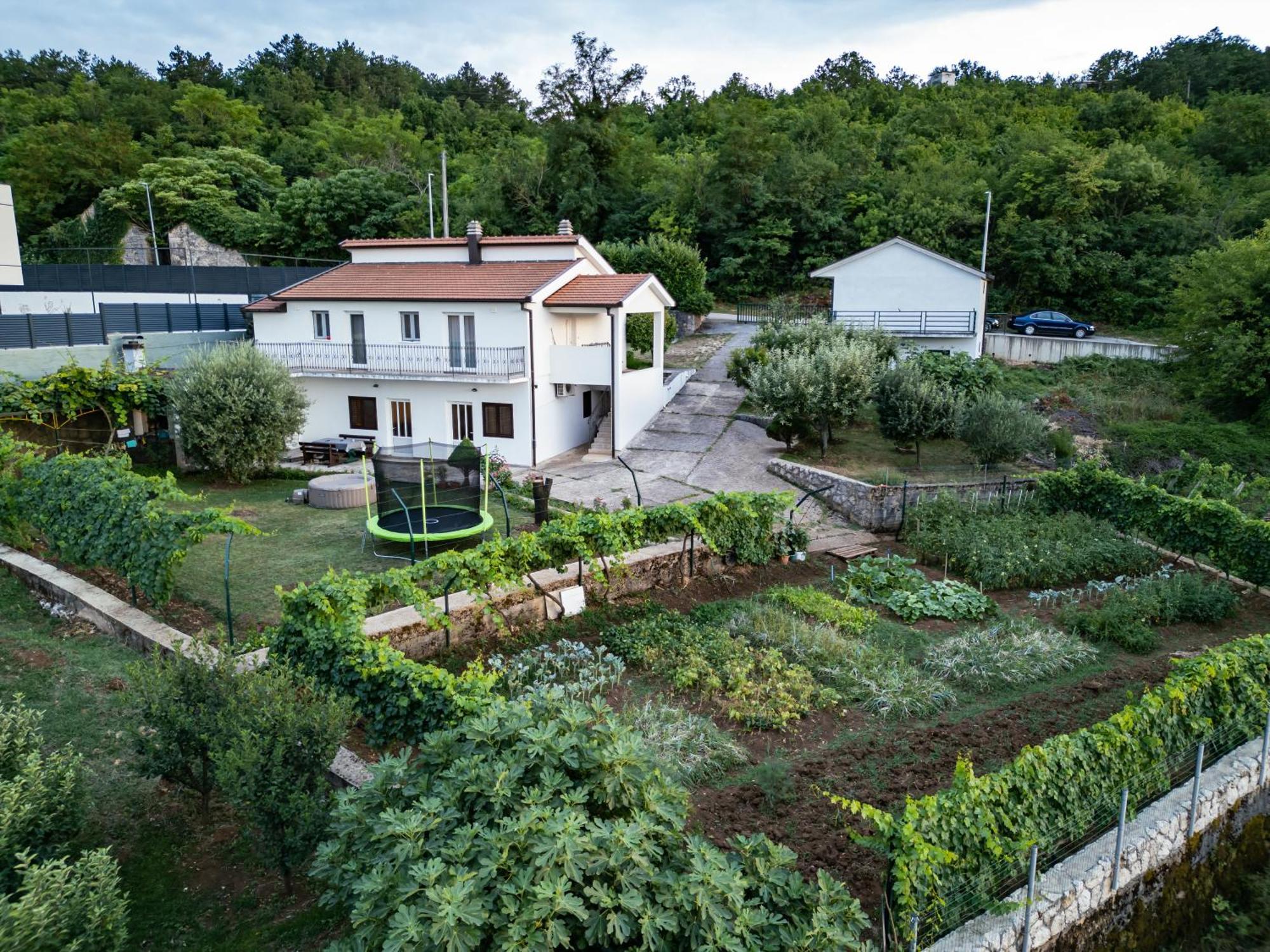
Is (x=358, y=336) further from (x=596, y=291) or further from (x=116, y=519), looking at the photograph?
(x=116, y=519)

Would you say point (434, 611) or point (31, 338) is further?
point (31, 338)

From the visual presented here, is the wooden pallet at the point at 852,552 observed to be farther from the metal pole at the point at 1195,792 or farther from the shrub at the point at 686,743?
the metal pole at the point at 1195,792

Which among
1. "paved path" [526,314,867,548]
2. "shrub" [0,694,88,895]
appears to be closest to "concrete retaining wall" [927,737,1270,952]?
"shrub" [0,694,88,895]

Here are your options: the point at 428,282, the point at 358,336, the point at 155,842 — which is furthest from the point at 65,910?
the point at 358,336

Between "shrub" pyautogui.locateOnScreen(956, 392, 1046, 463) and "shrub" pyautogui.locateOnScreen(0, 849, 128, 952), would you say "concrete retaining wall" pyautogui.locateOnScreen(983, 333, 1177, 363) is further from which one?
"shrub" pyautogui.locateOnScreen(0, 849, 128, 952)

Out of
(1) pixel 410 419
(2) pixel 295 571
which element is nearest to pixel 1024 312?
(1) pixel 410 419

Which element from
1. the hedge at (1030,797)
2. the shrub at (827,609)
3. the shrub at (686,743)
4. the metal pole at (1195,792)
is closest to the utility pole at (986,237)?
the shrub at (827,609)

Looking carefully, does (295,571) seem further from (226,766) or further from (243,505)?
(226,766)
